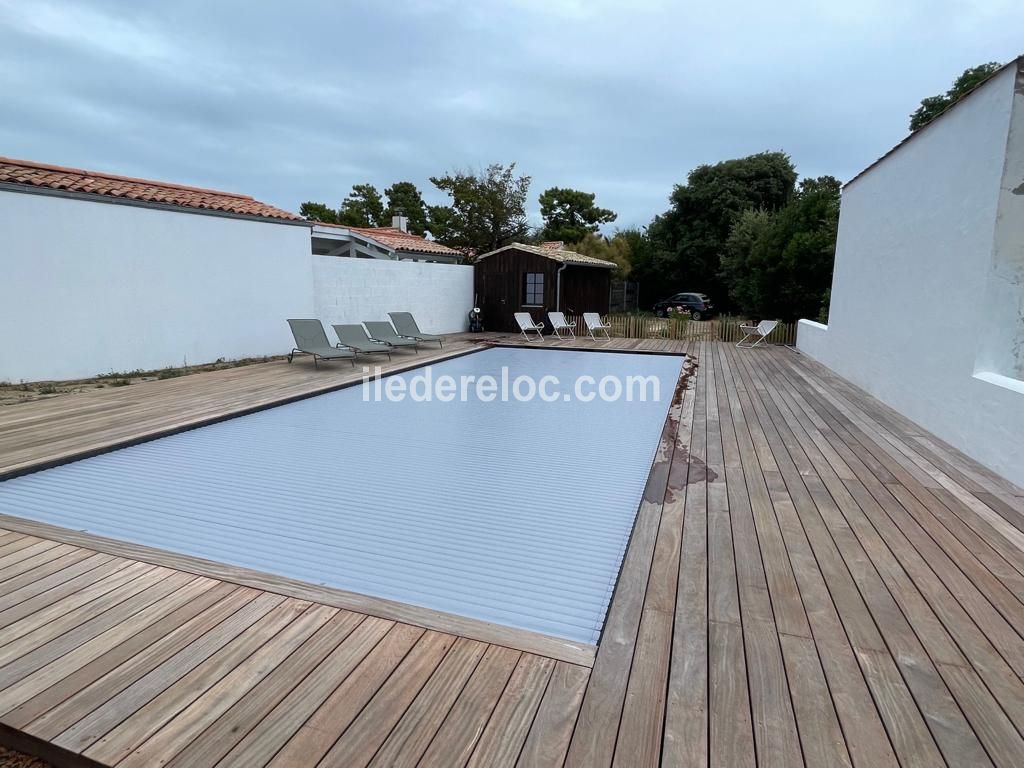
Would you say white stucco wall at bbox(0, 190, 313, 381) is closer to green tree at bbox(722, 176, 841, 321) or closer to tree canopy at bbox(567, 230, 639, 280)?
green tree at bbox(722, 176, 841, 321)

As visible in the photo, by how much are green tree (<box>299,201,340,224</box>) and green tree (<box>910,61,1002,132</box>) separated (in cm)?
3032

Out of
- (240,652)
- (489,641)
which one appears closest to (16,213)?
(240,652)

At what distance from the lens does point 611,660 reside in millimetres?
1748

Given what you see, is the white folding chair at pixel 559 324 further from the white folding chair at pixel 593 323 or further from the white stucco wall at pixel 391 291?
the white stucco wall at pixel 391 291

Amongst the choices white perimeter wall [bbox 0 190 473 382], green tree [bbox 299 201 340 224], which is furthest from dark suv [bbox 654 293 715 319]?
green tree [bbox 299 201 340 224]

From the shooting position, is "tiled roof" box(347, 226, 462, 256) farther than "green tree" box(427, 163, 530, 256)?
No

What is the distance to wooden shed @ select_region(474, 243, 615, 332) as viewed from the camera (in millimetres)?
13250

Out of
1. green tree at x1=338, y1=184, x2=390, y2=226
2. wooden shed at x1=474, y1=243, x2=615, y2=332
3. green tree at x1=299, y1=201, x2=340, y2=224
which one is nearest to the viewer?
wooden shed at x1=474, y1=243, x2=615, y2=332

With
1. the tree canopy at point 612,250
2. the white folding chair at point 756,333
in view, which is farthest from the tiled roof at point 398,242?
the white folding chair at point 756,333

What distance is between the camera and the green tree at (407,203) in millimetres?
35812

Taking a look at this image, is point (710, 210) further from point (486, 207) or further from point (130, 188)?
point (130, 188)

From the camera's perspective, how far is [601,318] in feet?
44.0

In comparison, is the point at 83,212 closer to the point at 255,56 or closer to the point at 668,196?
the point at 255,56

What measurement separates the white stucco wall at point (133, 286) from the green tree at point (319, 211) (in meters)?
28.8
